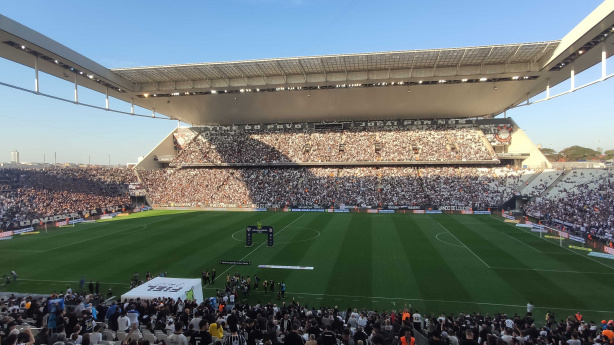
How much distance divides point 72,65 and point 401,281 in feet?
117

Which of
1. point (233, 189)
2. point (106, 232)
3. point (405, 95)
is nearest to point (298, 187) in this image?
point (233, 189)

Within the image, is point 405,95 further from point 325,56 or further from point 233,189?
point 233,189

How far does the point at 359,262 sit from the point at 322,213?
24.2 m

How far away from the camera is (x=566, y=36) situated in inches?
1217

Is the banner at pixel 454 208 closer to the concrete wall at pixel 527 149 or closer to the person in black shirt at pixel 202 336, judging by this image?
the concrete wall at pixel 527 149

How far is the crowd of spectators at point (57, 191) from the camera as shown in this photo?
4141 centimetres

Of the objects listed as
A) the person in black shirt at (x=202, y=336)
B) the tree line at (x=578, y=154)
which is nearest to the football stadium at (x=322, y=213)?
the person in black shirt at (x=202, y=336)

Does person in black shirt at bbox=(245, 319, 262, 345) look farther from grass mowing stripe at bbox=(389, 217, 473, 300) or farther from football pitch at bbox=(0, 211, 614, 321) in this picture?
grass mowing stripe at bbox=(389, 217, 473, 300)

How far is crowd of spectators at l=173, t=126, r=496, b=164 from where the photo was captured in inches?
2327

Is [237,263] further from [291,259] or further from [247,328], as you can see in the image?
[247,328]

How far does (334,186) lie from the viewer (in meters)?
56.5

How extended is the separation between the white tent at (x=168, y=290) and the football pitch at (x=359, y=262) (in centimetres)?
313

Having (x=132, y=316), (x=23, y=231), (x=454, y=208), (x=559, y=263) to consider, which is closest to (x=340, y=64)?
(x=454, y=208)

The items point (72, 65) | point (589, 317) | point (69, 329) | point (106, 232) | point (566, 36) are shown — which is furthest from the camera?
point (106, 232)
